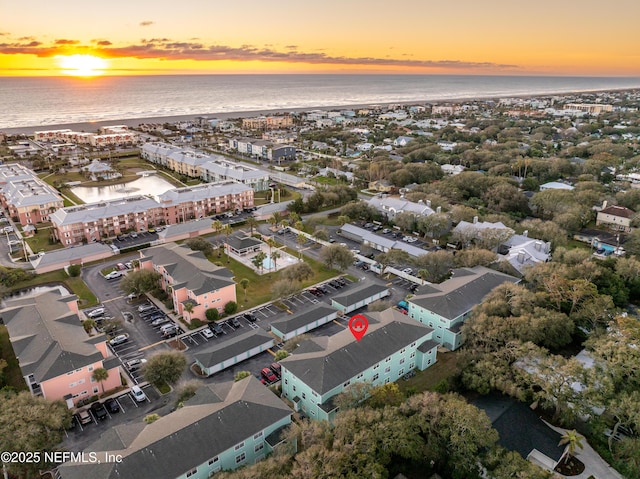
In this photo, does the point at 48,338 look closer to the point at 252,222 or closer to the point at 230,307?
the point at 230,307

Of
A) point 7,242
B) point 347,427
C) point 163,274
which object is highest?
point 347,427

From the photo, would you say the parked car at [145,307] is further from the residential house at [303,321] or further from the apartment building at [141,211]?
the apartment building at [141,211]

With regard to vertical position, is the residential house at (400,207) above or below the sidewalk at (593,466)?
above

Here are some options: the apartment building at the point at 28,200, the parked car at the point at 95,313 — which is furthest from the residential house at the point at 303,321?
the apartment building at the point at 28,200

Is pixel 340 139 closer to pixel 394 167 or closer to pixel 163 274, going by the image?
pixel 394 167

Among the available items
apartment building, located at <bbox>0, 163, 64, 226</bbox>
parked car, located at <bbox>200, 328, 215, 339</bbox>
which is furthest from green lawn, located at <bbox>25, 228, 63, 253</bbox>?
parked car, located at <bbox>200, 328, 215, 339</bbox>

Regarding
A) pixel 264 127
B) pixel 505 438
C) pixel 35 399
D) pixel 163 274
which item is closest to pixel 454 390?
pixel 505 438
